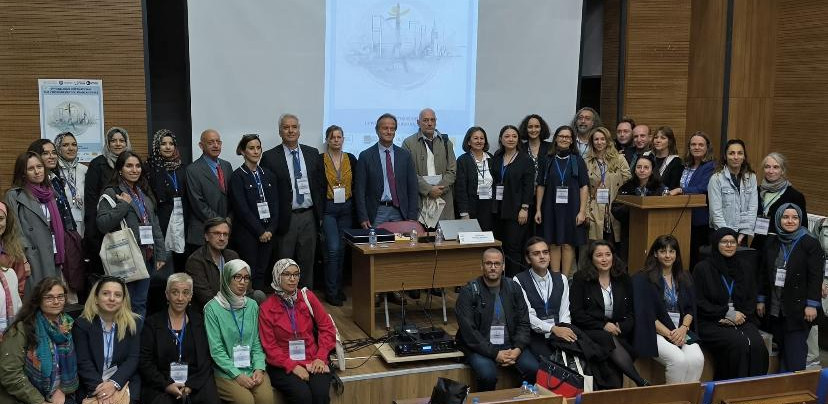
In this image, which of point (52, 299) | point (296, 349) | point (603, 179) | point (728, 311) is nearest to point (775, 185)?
point (728, 311)

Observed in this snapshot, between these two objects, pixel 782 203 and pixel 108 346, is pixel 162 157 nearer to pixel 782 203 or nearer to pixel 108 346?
pixel 108 346

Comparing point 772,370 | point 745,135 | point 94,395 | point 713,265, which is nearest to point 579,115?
point 713,265

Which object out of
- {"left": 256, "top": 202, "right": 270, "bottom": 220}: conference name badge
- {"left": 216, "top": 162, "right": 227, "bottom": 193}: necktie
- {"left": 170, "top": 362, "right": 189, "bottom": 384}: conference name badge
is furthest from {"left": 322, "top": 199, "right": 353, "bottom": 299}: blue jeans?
{"left": 170, "top": 362, "right": 189, "bottom": 384}: conference name badge

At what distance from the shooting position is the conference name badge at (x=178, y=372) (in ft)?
13.2

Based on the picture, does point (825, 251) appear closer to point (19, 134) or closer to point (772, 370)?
point (772, 370)

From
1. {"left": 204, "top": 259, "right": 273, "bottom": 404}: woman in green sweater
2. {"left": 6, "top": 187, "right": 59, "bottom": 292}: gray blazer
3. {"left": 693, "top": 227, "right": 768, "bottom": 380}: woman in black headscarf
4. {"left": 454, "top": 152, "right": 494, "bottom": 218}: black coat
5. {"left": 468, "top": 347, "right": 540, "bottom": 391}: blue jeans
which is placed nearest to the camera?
{"left": 204, "top": 259, "right": 273, "bottom": 404}: woman in green sweater

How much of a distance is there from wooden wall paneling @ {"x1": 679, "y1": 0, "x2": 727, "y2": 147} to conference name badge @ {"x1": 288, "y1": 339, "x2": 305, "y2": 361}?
5252 millimetres

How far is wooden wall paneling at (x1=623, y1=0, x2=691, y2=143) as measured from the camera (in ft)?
24.5

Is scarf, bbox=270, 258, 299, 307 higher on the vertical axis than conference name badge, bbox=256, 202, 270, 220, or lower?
lower

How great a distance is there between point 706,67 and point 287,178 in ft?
16.2

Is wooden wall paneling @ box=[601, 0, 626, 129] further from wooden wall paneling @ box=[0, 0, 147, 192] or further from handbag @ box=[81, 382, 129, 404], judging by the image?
handbag @ box=[81, 382, 129, 404]

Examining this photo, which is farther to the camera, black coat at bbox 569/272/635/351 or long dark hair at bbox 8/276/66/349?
black coat at bbox 569/272/635/351

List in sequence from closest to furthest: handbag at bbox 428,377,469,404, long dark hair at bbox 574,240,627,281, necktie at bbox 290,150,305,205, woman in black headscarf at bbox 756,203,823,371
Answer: handbag at bbox 428,377,469,404 < long dark hair at bbox 574,240,627,281 < woman in black headscarf at bbox 756,203,823,371 < necktie at bbox 290,150,305,205

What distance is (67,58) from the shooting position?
563cm
